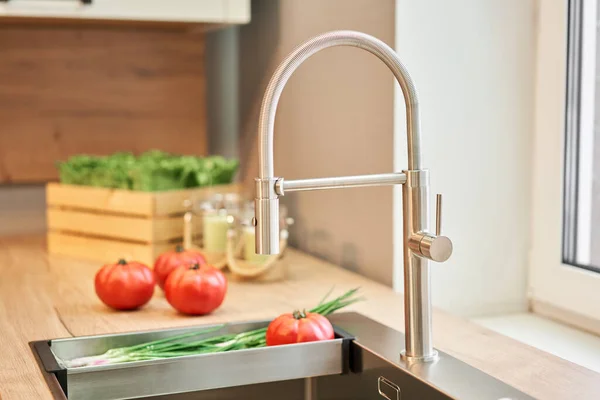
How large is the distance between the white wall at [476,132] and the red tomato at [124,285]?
1.60ft

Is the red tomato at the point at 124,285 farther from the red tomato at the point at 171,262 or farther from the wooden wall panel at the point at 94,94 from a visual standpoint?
the wooden wall panel at the point at 94,94

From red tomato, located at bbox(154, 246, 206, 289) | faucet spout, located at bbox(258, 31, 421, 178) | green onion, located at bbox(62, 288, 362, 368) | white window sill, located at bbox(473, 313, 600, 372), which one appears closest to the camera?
faucet spout, located at bbox(258, 31, 421, 178)

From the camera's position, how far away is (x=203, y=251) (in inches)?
72.8

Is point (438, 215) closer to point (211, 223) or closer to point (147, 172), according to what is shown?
point (211, 223)

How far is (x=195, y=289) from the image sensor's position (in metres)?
1.45

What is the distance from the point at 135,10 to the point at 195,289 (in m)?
0.86

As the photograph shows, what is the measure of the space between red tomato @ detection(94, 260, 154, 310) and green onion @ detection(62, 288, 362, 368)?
0.66ft

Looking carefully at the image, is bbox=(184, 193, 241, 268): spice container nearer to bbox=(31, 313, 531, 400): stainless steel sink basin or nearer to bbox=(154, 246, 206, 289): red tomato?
bbox=(154, 246, 206, 289): red tomato

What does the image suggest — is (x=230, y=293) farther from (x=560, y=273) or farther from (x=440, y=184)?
(x=560, y=273)

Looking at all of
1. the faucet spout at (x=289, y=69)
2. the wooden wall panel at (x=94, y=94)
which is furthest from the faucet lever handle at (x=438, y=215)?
the wooden wall panel at (x=94, y=94)

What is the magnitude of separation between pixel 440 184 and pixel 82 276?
0.78m

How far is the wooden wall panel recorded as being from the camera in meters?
2.39

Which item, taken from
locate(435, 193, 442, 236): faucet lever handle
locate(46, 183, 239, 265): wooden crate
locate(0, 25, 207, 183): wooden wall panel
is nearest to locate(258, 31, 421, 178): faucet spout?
locate(435, 193, 442, 236): faucet lever handle

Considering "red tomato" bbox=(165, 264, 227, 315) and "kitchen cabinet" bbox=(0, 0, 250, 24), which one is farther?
"kitchen cabinet" bbox=(0, 0, 250, 24)
